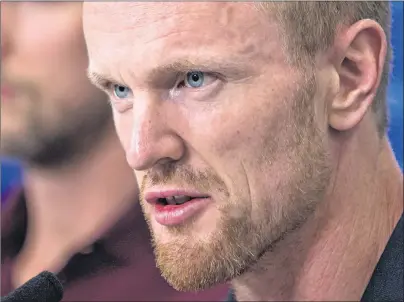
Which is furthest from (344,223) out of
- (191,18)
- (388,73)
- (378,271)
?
(191,18)

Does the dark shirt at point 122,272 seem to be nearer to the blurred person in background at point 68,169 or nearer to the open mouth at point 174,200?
the blurred person in background at point 68,169

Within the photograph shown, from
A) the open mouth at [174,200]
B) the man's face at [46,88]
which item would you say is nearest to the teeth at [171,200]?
the open mouth at [174,200]

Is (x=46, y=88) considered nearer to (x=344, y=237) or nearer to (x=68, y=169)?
(x=68, y=169)

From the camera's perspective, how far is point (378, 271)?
2.45 ft

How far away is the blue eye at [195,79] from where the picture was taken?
67 centimetres

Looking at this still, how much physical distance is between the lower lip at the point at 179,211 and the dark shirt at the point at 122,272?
0.63ft

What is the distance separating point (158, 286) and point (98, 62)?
343 millimetres

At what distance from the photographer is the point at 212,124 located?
66 centimetres

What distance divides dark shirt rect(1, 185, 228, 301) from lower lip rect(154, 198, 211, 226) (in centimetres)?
19

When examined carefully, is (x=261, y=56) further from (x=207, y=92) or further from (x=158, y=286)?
(x=158, y=286)

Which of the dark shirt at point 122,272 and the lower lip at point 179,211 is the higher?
the lower lip at point 179,211

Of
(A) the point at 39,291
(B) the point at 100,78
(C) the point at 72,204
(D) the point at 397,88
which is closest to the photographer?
(A) the point at 39,291

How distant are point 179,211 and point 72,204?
303 mm

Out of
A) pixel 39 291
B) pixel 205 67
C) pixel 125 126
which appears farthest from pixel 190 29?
pixel 39 291
